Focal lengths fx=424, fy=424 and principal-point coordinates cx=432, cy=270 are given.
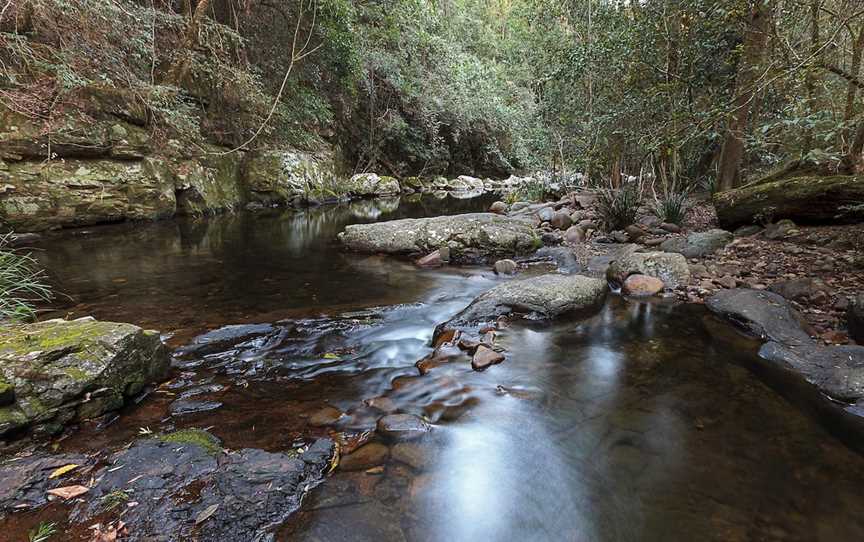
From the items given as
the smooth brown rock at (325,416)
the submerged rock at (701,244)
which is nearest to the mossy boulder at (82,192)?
the smooth brown rock at (325,416)

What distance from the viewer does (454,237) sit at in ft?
24.1

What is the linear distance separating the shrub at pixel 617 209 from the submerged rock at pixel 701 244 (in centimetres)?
175

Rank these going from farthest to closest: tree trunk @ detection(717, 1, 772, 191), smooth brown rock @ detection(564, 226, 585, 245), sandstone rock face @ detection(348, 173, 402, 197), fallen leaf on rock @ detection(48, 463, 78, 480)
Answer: sandstone rock face @ detection(348, 173, 402, 197) → smooth brown rock @ detection(564, 226, 585, 245) → tree trunk @ detection(717, 1, 772, 191) → fallen leaf on rock @ detection(48, 463, 78, 480)

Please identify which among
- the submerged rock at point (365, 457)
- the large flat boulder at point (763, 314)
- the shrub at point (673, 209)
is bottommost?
the submerged rock at point (365, 457)

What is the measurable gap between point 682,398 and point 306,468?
2534mm

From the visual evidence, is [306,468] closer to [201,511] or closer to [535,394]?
[201,511]

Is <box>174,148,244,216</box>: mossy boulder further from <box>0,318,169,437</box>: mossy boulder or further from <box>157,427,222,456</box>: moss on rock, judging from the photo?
<box>157,427,222,456</box>: moss on rock

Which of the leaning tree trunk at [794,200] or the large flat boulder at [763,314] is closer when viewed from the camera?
the large flat boulder at [763,314]

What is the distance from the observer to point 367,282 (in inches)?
231

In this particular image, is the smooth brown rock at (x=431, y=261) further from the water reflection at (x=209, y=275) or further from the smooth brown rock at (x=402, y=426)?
the smooth brown rock at (x=402, y=426)

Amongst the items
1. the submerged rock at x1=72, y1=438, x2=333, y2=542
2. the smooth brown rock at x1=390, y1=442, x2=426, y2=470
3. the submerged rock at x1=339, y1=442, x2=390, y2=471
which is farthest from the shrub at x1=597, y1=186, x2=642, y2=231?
the submerged rock at x1=72, y1=438, x2=333, y2=542

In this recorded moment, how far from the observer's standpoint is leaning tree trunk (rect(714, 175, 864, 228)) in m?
5.18

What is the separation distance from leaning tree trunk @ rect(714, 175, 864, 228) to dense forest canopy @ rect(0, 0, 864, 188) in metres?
0.36

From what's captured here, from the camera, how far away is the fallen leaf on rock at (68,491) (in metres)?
1.82
